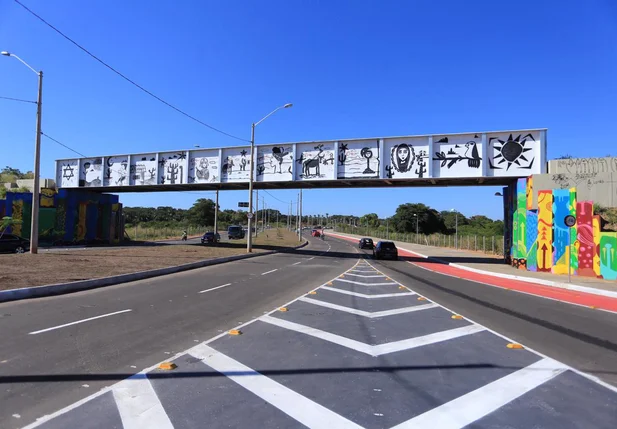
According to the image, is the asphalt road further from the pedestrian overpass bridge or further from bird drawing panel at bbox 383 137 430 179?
bird drawing panel at bbox 383 137 430 179

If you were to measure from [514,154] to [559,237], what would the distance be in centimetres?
636

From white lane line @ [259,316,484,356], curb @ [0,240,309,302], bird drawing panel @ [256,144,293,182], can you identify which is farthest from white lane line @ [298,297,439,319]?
bird drawing panel @ [256,144,293,182]

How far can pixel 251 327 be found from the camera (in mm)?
8172

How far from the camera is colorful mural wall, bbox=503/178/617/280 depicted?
19188 mm

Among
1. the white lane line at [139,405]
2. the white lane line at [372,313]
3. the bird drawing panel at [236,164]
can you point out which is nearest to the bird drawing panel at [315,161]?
the bird drawing panel at [236,164]

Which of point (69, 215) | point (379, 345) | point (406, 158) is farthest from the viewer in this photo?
point (69, 215)

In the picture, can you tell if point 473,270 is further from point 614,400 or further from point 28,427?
point 28,427

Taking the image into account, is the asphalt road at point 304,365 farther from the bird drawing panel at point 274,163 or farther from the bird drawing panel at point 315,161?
the bird drawing panel at point 274,163

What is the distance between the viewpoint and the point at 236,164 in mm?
34656

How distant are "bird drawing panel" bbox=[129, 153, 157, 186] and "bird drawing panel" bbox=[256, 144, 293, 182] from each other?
995 cm

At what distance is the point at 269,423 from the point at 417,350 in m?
3.35

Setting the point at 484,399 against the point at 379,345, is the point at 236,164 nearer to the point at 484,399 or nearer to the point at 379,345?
the point at 379,345

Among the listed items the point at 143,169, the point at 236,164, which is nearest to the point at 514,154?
the point at 236,164

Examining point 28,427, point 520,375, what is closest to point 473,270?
point 520,375
